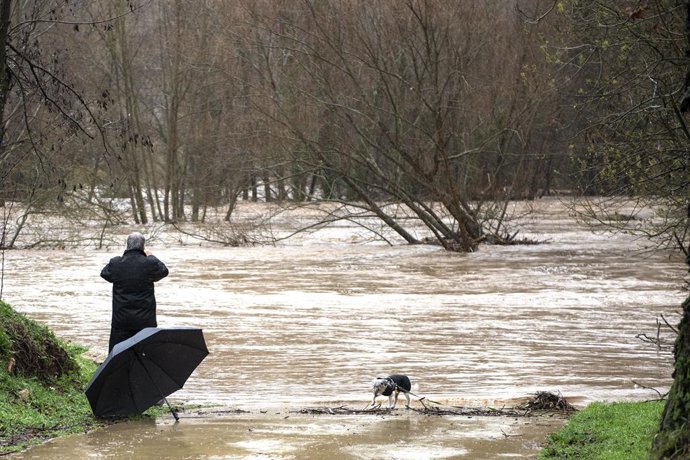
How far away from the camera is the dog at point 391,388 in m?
10.8

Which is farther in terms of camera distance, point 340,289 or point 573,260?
point 573,260

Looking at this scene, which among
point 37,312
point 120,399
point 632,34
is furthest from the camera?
point 37,312

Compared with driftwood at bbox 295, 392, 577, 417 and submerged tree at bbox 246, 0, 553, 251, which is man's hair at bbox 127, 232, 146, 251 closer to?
driftwood at bbox 295, 392, 577, 417

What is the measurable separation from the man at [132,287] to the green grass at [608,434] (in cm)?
425

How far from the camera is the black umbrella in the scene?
997cm

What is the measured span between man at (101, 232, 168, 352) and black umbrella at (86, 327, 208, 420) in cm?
70

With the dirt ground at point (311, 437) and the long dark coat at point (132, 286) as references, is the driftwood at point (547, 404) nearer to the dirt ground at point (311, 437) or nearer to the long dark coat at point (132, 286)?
the dirt ground at point (311, 437)

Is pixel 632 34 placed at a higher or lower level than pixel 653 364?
higher

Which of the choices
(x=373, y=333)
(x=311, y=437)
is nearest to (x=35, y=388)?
(x=311, y=437)

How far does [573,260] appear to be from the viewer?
3209 cm

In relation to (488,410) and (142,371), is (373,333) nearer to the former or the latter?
(488,410)

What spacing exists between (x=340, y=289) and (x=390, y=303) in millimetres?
2818

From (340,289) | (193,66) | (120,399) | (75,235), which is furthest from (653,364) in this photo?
(193,66)

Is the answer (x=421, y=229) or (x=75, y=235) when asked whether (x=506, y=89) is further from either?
(x=75, y=235)
